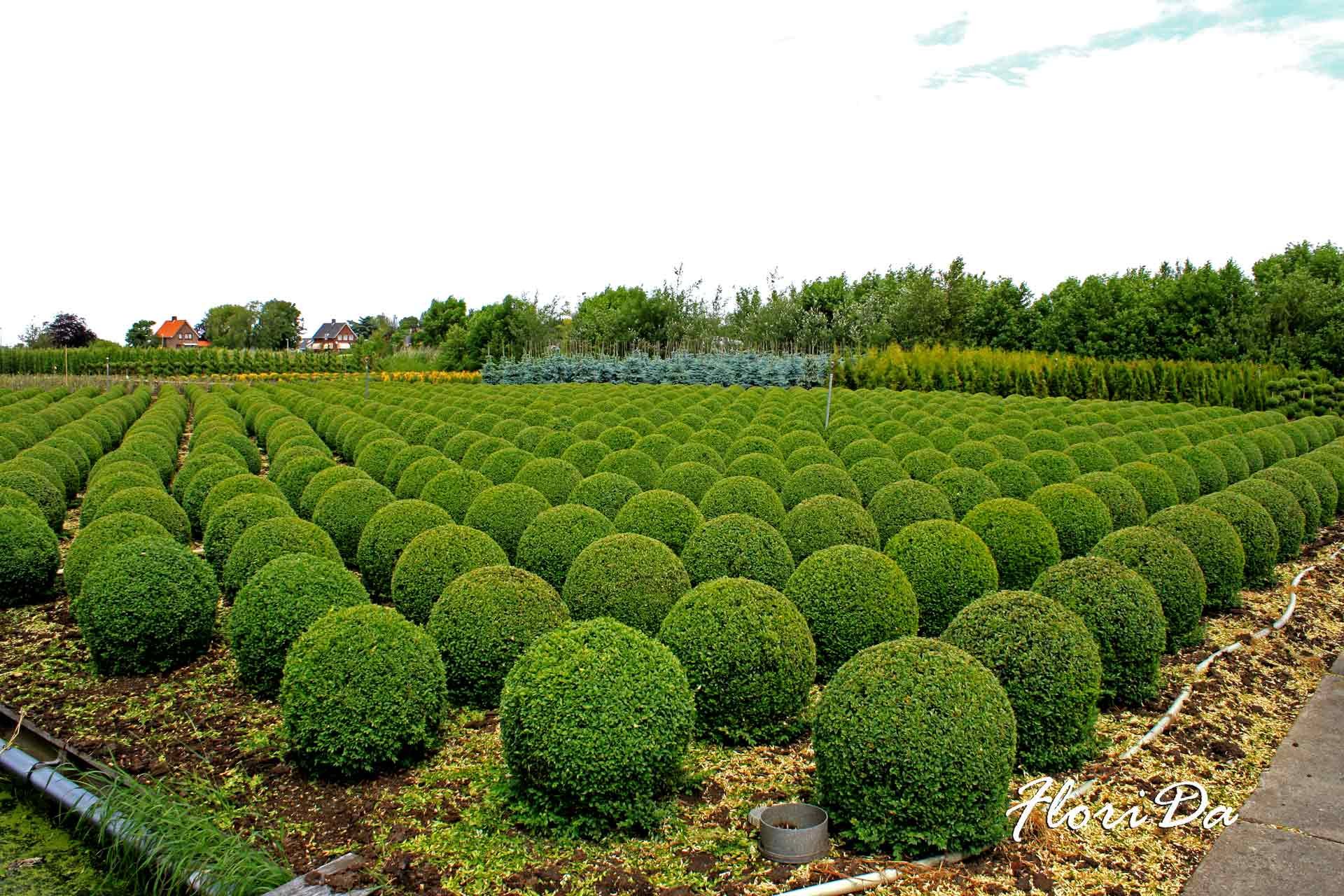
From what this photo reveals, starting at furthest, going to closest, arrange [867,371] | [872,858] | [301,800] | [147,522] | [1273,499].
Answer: [867,371]
[1273,499]
[147,522]
[301,800]
[872,858]

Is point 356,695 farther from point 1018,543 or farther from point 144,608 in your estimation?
point 1018,543

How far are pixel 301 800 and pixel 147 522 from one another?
4.88m

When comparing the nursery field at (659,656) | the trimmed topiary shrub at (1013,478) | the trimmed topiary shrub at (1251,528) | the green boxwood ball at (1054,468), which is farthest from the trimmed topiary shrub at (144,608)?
the green boxwood ball at (1054,468)

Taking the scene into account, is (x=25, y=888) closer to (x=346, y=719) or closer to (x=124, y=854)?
(x=124, y=854)

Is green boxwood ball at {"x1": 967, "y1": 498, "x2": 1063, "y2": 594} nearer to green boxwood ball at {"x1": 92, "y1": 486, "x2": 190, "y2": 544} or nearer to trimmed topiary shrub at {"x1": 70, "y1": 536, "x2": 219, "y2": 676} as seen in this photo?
trimmed topiary shrub at {"x1": 70, "y1": 536, "x2": 219, "y2": 676}

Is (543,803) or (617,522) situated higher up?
(617,522)

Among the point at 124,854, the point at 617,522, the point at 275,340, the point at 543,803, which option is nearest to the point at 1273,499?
the point at 617,522

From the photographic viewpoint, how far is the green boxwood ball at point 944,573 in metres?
8.49

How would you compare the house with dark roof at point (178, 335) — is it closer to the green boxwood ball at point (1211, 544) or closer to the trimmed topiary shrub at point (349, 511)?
the trimmed topiary shrub at point (349, 511)

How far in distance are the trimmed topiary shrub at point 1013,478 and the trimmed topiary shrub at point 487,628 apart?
788 cm

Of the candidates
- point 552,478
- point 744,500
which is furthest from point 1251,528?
point 552,478

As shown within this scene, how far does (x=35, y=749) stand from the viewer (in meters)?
6.77

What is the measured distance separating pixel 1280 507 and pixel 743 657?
9135mm

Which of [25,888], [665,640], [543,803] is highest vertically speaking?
[665,640]
